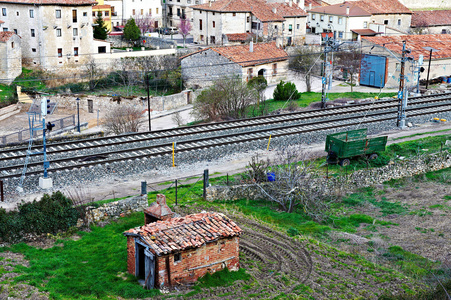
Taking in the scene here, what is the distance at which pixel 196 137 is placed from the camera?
111 ft

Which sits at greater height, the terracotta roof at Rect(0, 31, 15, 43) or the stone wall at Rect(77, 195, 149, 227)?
the terracotta roof at Rect(0, 31, 15, 43)

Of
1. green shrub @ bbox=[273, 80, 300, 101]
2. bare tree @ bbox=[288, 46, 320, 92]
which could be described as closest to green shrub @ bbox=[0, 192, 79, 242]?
green shrub @ bbox=[273, 80, 300, 101]

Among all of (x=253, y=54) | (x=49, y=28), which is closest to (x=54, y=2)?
(x=49, y=28)

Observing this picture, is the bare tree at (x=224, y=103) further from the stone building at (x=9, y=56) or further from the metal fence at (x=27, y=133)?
the stone building at (x=9, y=56)

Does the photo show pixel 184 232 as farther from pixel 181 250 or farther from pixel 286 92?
pixel 286 92

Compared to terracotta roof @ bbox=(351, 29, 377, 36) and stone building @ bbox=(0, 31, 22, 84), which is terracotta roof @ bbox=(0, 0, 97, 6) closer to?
stone building @ bbox=(0, 31, 22, 84)

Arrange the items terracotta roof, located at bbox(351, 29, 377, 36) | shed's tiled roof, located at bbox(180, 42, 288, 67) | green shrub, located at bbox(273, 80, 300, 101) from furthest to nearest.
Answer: terracotta roof, located at bbox(351, 29, 377, 36), shed's tiled roof, located at bbox(180, 42, 288, 67), green shrub, located at bbox(273, 80, 300, 101)

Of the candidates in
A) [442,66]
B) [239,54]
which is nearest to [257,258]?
[239,54]

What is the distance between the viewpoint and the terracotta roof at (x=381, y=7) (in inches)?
3209

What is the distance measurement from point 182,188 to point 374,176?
29.6 feet

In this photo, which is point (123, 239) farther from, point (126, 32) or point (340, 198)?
point (126, 32)

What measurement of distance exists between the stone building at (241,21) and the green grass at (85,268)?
51.4 metres

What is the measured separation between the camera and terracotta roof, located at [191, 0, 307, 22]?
2776 inches

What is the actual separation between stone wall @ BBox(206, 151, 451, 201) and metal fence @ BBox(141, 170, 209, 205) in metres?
0.65
